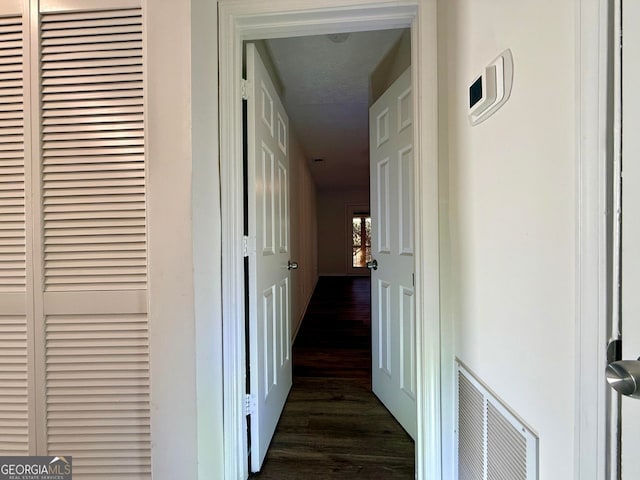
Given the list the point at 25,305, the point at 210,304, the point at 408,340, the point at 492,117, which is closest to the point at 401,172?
the point at 492,117

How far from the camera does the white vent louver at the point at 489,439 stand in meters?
0.74

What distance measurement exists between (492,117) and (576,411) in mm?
778

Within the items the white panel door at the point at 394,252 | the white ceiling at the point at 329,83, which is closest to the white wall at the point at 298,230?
the white ceiling at the point at 329,83

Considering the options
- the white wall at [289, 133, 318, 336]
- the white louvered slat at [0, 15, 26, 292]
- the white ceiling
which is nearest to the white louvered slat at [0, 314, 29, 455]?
the white louvered slat at [0, 15, 26, 292]

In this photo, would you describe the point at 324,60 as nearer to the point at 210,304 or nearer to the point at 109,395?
the point at 210,304

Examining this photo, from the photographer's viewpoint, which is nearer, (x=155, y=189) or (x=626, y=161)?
(x=626, y=161)

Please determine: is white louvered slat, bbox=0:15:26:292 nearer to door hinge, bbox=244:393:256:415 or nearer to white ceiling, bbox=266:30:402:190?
door hinge, bbox=244:393:256:415

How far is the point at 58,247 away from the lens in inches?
39.8

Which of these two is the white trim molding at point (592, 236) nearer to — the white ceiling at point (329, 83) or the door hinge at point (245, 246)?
the door hinge at point (245, 246)

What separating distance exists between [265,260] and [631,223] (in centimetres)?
137

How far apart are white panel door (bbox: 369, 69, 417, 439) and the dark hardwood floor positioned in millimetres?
145

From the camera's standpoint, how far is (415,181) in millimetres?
1241

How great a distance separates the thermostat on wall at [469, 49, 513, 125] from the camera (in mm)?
787

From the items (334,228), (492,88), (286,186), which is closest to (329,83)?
(286,186)
